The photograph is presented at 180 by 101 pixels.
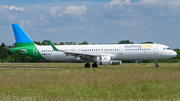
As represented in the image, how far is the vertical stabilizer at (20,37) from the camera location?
1500 inches

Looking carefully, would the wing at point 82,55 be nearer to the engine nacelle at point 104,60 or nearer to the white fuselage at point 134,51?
the white fuselage at point 134,51

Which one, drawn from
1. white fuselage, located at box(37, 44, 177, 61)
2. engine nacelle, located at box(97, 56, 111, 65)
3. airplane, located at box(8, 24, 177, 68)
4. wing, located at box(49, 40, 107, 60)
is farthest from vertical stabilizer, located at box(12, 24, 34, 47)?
engine nacelle, located at box(97, 56, 111, 65)

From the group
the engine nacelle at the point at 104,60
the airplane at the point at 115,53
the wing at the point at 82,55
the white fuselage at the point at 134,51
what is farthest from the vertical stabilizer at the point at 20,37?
the engine nacelle at the point at 104,60

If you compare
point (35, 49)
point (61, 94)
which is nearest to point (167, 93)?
point (61, 94)

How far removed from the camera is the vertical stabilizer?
38.1 meters

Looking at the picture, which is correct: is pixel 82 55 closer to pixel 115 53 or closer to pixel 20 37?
pixel 115 53

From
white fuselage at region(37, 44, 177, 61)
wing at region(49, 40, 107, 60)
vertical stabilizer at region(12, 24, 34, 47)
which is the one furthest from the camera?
vertical stabilizer at region(12, 24, 34, 47)

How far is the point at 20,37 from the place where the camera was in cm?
3850

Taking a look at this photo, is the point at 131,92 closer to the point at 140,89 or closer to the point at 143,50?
the point at 140,89

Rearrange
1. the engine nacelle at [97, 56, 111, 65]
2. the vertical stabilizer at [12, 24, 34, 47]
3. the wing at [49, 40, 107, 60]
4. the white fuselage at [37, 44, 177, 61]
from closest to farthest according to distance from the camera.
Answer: the engine nacelle at [97, 56, 111, 65] → the wing at [49, 40, 107, 60] → the white fuselage at [37, 44, 177, 61] → the vertical stabilizer at [12, 24, 34, 47]

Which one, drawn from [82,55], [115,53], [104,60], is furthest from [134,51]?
[82,55]

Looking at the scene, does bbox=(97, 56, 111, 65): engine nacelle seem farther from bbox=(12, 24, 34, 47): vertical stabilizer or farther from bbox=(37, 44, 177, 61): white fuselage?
bbox=(12, 24, 34, 47): vertical stabilizer

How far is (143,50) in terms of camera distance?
109 ft

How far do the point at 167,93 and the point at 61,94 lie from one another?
17.4 feet
